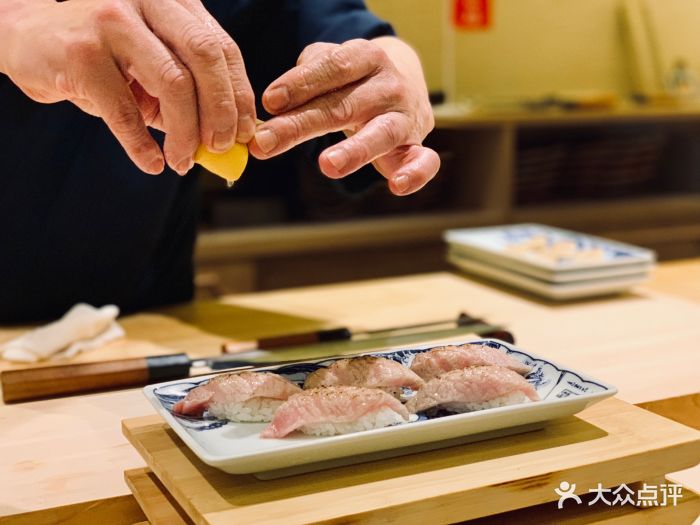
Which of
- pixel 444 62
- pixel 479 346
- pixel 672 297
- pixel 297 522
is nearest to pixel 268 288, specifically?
pixel 444 62

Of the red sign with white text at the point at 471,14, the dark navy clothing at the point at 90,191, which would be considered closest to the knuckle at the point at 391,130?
the dark navy clothing at the point at 90,191

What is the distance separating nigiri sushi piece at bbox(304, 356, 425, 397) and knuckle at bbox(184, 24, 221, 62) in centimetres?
40

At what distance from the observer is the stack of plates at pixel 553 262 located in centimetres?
185

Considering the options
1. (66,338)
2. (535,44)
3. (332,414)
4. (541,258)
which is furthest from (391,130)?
(535,44)

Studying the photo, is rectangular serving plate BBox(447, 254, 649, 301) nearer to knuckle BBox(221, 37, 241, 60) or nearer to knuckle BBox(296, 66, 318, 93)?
knuckle BBox(296, 66, 318, 93)

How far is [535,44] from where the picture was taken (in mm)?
4398

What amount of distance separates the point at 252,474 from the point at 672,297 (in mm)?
1293

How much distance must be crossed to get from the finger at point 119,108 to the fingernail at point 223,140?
91mm

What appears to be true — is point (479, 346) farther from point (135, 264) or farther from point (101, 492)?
point (135, 264)

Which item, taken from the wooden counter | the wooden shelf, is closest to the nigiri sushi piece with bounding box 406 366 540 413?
the wooden counter

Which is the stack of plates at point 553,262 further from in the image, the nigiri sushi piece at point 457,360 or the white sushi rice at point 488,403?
the white sushi rice at point 488,403

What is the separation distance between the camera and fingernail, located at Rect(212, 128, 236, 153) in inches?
40.9

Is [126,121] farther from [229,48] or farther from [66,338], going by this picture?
[66,338]

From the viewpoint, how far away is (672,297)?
1887 millimetres
